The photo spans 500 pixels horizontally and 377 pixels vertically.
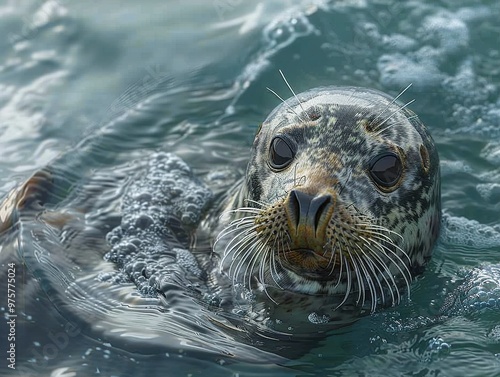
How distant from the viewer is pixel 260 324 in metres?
4.87

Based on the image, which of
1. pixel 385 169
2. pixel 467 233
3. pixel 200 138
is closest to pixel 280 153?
pixel 385 169

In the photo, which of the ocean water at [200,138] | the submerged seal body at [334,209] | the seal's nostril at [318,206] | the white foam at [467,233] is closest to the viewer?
the seal's nostril at [318,206]

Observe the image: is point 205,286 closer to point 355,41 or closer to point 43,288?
point 43,288

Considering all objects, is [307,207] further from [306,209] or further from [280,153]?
[280,153]

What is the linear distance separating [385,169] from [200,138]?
2.31 m

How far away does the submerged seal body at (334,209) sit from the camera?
14.6 feet

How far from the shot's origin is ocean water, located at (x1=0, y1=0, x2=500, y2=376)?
4629 millimetres

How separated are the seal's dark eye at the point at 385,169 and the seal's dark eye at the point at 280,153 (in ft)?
1.40

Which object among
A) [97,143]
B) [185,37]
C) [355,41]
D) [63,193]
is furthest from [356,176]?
[185,37]

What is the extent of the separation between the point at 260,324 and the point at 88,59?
3932 millimetres

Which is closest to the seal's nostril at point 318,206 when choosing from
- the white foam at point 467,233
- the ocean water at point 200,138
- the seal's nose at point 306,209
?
the seal's nose at point 306,209

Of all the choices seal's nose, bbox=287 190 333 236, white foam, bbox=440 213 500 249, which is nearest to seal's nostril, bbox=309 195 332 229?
seal's nose, bbox=287 190 333 236

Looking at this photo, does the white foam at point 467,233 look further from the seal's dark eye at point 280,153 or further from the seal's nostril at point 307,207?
the seal's nostril at point 307,207

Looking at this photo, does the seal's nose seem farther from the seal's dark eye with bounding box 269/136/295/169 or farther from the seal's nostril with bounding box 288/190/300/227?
the seal's dark eye with bounding box 269/136/295/169
